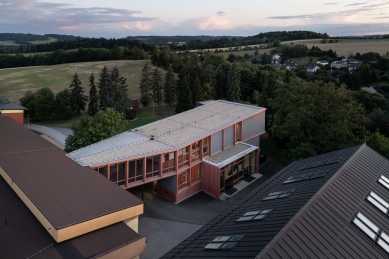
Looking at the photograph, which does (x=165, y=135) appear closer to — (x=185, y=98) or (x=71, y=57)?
(x=185, y=98)

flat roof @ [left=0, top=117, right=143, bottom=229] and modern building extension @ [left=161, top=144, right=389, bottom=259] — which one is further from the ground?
modern building extension @ [left=161, top=144, right=389, bottom=259]

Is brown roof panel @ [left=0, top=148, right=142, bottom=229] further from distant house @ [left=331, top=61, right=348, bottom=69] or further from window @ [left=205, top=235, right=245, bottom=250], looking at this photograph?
distant house @ [left=331, top=61, right=348, bottom=69]

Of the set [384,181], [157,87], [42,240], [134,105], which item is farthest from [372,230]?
[157,87]

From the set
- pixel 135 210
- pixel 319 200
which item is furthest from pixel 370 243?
pixel 135 210

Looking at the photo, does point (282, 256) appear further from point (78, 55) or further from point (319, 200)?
point (78, 55)

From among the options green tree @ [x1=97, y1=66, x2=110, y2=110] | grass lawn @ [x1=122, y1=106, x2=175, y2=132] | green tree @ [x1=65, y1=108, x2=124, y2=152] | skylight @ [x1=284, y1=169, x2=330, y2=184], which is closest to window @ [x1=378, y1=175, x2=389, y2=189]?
skylight @ [x1=284, y1=169, x2=330, y2=184]

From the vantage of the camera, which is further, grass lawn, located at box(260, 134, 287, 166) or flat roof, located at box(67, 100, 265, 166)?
grass lawn, located at box(260, 134, 287, 166)
